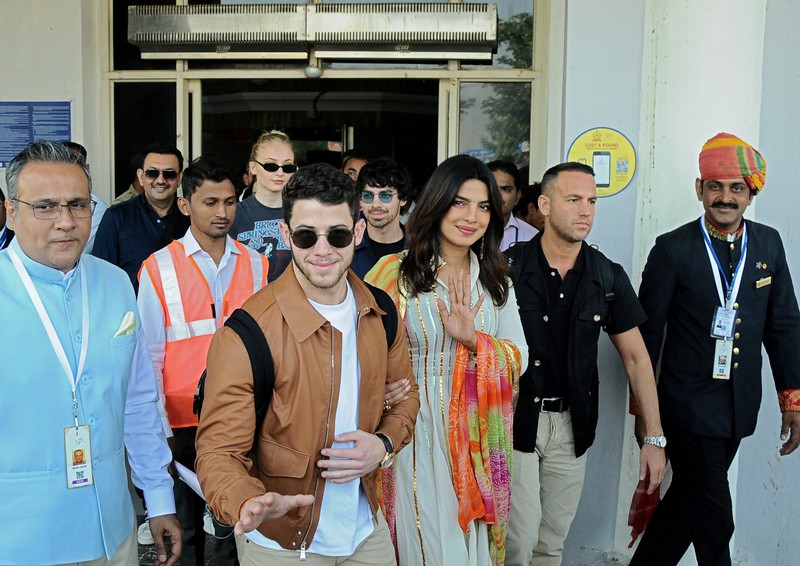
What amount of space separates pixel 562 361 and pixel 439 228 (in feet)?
2.85

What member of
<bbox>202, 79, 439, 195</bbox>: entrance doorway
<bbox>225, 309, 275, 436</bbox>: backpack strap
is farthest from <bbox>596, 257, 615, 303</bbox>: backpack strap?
<bbox>202, 79, 439, 195</bbox>: entrance doorway

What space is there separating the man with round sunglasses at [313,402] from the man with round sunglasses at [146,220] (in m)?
2.38

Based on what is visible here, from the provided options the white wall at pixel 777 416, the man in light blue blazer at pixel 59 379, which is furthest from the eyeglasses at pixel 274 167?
the white wall at pixel 777 416

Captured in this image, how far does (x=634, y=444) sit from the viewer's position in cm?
446

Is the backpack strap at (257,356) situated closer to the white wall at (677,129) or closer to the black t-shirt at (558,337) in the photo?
the black t-shirt at (558,337)

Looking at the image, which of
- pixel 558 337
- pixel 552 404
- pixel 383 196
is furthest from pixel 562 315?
pixel 383 196

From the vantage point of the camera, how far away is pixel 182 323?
341 centimetres

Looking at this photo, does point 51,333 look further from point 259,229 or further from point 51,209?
point 259,229

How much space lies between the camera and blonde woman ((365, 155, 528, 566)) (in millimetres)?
3078

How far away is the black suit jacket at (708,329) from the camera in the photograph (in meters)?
3.75

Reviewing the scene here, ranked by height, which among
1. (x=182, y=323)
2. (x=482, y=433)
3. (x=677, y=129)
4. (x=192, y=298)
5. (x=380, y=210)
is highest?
(x=677, y=129)

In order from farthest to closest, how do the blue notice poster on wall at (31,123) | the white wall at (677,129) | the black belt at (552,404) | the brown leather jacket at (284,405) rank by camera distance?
the blue notice poster on wall at (31,123) → the white wall at (677,129) → the black belt at (552,404) → the brown leather jacket at (284,405)

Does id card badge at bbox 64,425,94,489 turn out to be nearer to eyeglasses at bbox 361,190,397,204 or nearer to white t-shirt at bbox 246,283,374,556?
white t-shirt at bbox 246,283,374,556

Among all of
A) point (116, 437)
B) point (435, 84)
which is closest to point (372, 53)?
point (435, 84)
